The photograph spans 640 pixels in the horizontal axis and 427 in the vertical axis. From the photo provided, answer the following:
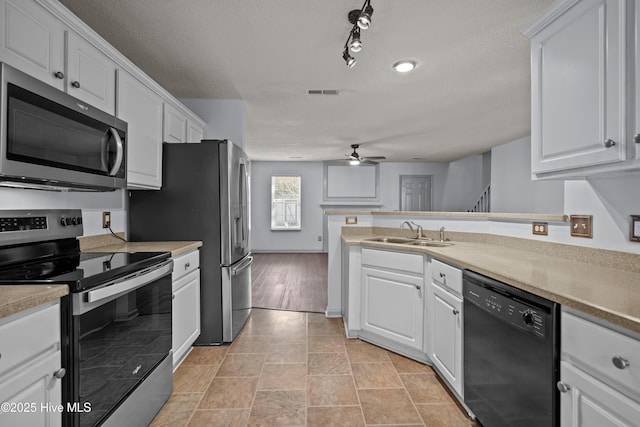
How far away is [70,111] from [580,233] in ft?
8.91

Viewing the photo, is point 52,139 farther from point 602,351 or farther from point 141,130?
point 602,351

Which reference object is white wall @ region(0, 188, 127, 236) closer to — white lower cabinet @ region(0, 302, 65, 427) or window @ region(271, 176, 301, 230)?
white lower cabinet @ region(0, 302, 65, 427)

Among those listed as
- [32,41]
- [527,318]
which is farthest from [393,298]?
[32,41]

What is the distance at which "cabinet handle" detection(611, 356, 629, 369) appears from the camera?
81 cm

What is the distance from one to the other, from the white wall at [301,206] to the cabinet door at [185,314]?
5.42 metres

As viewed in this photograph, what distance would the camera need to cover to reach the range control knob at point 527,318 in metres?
1.14

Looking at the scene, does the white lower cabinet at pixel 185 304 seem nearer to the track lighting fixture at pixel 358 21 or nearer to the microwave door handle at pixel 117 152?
the microwave door handle at pixel 117 152

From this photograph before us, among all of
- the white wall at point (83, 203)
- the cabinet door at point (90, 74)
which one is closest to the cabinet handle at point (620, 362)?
the cabinet door at point (90, 74)

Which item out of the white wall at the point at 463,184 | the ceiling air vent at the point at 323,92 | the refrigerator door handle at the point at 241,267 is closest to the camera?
the refrigerator door handle at the point at 241,267

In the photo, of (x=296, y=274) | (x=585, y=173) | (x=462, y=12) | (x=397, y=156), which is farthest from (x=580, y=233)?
(x=397, y=156)

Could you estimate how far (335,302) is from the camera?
322 cm

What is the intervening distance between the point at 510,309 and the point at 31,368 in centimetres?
177

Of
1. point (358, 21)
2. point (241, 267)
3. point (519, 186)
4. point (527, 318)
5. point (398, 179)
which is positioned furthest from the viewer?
point (398, 179)

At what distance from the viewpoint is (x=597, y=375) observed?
90 cm
